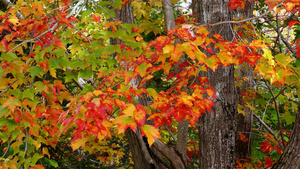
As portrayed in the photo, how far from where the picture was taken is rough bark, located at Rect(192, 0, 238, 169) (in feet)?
8.96

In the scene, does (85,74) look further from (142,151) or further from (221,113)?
(221,113)

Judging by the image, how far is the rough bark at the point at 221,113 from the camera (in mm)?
2730

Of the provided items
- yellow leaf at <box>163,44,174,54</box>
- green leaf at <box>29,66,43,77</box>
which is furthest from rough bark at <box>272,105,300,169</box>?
green leaf at <box>29,66,43,77</box>

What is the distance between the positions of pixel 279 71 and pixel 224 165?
3.72 feet

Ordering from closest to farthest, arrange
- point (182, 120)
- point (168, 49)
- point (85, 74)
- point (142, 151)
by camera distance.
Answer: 1. point (168, 49)
2. point (85, 74)
3. point (182, 120)
4. point (142, 151)

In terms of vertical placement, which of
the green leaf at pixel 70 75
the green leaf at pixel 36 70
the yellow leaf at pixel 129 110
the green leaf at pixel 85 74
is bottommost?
the yellow leaf at pixel 129 110

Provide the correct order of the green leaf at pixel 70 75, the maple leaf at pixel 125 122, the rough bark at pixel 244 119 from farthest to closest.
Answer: the rough bark at pixel 244 119, the green leaf at pixel 70 75, the maple leaf at pixel 125 122

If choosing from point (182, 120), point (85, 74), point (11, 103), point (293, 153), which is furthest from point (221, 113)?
point (11, 103)

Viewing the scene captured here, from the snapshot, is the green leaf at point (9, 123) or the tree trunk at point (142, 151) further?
the tree trunk at point (142, 151)

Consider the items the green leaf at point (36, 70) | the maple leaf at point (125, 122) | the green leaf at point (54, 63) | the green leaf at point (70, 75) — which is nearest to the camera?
the maple leaf at point (125, 122)

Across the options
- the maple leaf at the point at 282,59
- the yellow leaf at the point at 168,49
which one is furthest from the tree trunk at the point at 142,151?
the maple leaf at the point at 282,59

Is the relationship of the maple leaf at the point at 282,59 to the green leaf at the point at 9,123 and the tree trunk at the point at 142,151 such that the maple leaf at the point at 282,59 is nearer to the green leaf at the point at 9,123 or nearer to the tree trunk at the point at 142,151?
the tree trunk at the point at 142,151

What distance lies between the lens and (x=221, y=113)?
2.73 m

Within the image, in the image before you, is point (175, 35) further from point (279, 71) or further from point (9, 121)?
point (9, 121)
